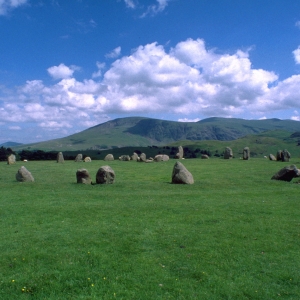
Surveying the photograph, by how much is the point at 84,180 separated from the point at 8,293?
1781 centimetres

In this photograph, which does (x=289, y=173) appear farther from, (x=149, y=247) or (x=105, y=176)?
(x=149, y=247)

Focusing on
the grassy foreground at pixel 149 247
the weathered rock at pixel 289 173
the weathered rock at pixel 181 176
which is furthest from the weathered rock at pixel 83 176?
the weathered rock at pixel 289 173

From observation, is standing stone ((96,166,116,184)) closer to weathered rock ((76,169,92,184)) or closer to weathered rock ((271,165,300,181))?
weathered rock ((76,169,92,184))

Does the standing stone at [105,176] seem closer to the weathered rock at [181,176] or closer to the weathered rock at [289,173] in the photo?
the weathered rock at [181,176]

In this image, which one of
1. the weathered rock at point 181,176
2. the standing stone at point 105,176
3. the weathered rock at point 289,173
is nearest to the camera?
the standing stone at point 105,176

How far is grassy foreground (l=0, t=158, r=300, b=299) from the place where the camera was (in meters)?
8.10

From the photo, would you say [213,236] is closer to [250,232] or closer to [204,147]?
[250,232]

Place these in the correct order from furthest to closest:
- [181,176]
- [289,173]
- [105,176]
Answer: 1. [289,173]
2. [181,176]
3. [105,176]

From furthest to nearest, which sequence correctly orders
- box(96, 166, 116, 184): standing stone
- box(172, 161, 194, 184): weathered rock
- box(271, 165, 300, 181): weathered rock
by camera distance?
box(271, 165, 300, 181): weathered rock → box(172, 161, 194, 184): weathered rock → box(96, 166, 116, 184): standing stone

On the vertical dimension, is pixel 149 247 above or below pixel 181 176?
below

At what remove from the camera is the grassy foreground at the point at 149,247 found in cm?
810

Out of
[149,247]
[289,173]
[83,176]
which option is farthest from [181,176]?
[149,247]

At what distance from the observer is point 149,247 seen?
1073 cm

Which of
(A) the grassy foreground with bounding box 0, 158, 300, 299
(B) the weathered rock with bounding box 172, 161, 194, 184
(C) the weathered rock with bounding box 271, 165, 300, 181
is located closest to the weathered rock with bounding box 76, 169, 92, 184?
(A) the grassy foreground with bounding box 0, 158, 300, 299
